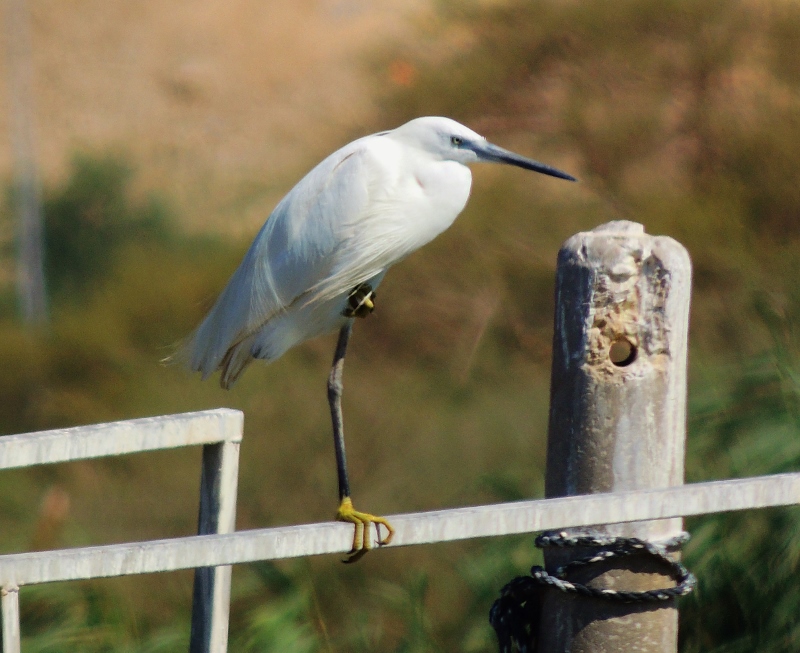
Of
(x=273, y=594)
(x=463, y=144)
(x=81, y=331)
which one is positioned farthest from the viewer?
(x=81, y=331)

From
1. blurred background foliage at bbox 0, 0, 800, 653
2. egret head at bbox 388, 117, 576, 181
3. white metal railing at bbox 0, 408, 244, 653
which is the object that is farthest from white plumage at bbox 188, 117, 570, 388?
blurred background foliage at bbox 0, 0, 800, 653

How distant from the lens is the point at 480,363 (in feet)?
16.2

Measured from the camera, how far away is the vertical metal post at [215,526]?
131cm

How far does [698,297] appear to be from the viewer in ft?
14.1

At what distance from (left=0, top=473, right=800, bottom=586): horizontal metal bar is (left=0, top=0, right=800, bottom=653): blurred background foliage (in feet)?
5.56

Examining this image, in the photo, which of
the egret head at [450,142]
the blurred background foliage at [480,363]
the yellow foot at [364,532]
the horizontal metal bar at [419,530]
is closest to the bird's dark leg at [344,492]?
the yellow foot at [364,532]

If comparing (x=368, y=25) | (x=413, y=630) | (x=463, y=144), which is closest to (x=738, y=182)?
(x=413, y=630)

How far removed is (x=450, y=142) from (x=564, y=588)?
71 centimetres

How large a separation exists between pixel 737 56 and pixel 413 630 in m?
3.45

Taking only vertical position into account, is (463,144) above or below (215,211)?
below

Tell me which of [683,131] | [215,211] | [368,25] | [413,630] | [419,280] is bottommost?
[413,630]

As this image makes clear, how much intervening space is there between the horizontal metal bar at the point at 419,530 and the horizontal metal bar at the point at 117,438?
117 millimetres

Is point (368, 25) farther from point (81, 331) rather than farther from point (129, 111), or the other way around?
point (81, 331)

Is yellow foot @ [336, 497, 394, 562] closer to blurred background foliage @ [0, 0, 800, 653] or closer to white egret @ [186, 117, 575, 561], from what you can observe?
white egret @ [186, 117, 575, 561]
